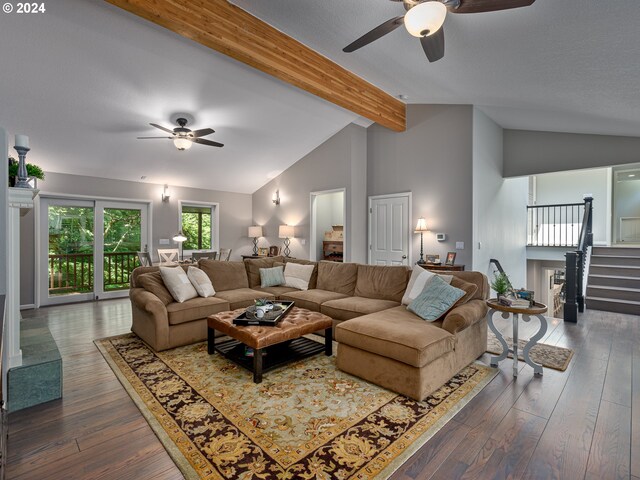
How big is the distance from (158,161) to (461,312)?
5.91 meters

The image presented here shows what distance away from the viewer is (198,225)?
7.70m

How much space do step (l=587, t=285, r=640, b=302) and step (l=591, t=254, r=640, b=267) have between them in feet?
2.31

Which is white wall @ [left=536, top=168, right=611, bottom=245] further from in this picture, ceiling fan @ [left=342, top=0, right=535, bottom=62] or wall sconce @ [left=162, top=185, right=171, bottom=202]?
wall sconce @ [left=162, top=185, right=171, bottom=202]

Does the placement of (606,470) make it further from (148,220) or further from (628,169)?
(628,169)

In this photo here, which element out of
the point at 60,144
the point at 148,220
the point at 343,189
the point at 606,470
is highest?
the point at 60,144

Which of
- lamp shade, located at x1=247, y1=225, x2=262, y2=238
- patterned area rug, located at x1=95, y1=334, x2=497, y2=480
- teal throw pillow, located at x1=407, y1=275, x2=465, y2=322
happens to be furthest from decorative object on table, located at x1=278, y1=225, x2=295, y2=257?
teal throw pillow, located at x1=407, y1=275, x2=465, y2=322

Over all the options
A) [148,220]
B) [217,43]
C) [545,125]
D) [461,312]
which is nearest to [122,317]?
[148,220]

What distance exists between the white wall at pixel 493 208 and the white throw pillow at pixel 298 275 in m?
2.72

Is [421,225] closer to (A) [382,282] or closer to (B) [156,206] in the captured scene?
(A) [382,282]

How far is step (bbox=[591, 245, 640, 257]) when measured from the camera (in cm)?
590

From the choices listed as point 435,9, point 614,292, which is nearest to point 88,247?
point 435,9

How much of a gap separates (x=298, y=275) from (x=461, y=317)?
2636 millimetres

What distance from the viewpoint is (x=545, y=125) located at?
5320 millimetres

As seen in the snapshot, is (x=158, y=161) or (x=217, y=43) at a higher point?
(x=217, y=43)
